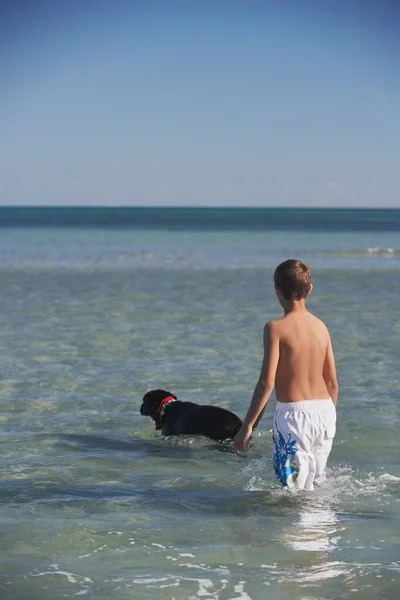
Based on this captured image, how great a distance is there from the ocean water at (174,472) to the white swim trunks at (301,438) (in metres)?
0.25

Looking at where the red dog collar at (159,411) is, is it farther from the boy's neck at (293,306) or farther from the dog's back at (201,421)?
the boy's neck at (293,306)

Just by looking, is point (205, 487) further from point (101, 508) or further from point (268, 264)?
point (268, 264)

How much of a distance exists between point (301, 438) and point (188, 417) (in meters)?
2.26

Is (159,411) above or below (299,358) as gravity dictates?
below

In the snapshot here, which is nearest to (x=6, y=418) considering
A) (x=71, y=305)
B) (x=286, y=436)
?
(x=286, y=436)

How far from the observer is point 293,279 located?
5.02 metres

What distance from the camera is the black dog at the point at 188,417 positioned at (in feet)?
22.9

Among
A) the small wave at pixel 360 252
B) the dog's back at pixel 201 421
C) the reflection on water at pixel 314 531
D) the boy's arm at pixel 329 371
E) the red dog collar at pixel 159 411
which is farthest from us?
the small wave at pixel 360 252

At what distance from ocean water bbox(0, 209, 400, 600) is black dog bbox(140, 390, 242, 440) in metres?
0.12

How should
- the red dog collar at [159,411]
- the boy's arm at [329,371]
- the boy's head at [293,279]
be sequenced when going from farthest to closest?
the red dog collar at [159,411], the boy's arm at [329,371], the boy's head at [293,279]

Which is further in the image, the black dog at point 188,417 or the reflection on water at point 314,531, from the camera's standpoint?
the black dog at point 188,417

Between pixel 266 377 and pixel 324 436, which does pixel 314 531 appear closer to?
pixel 324 436

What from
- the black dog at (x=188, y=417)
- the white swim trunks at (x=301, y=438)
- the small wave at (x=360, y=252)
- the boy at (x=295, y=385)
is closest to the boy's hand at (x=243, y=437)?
the boy at (x=295, y=385)

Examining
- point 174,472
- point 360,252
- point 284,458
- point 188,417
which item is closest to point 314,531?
point 284,458
